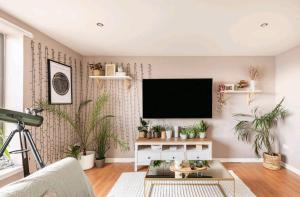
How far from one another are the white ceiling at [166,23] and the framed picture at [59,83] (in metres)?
0.41

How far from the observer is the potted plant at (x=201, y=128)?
13.0ft

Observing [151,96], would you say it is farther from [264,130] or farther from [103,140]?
[264,130]

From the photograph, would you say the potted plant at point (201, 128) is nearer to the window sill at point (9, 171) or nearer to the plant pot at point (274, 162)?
the plant pot at point (274, 162)

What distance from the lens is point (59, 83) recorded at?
327 centimetres

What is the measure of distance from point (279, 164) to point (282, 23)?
2503mm

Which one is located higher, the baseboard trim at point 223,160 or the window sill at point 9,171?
the window sill at point 9,171

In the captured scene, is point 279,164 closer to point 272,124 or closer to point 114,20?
point 272,124

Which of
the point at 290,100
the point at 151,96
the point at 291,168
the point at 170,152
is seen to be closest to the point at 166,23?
the point at 151,96

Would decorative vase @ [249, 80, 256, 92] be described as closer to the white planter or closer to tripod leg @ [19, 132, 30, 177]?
the white planter

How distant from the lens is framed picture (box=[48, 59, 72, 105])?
3.02 metres

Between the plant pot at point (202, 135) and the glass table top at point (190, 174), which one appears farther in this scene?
the plant pot at point (202, 135)

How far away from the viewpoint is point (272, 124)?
4.09 m

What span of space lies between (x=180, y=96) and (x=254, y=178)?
186 centimetres

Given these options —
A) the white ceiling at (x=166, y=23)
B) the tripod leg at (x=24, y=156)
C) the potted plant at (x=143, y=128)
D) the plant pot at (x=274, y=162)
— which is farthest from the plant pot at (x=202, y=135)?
the tripod leg at (x=24, y=156)
